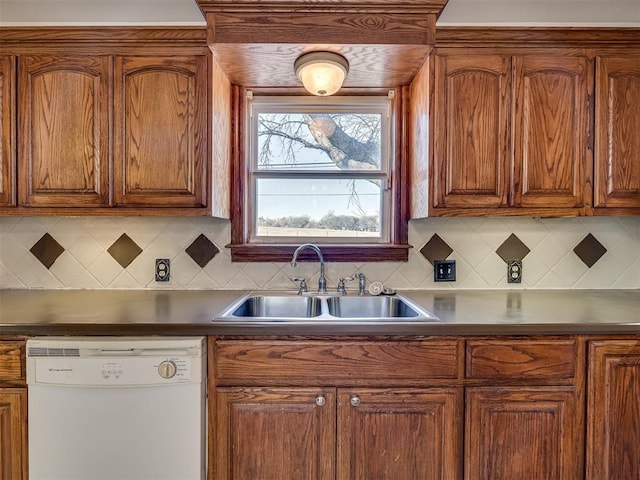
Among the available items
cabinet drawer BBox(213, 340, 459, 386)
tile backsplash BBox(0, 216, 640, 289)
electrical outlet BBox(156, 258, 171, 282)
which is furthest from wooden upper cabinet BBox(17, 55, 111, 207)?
cabinet drawer BBox(213, 340, 459, 386)

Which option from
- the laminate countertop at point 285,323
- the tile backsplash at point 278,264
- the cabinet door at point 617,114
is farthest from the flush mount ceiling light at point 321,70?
the cabinet door at point 617,114

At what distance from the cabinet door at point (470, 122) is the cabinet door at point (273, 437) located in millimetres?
1036

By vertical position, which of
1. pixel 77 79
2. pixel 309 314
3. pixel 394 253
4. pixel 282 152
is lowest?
pixel 309 314

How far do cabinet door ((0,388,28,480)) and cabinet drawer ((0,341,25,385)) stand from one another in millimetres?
34

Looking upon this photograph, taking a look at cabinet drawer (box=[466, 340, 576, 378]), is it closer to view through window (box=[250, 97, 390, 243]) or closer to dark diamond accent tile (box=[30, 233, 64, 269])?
view through window (box=[250, 97, 390, 243])

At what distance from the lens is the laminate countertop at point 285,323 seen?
50.2 inches

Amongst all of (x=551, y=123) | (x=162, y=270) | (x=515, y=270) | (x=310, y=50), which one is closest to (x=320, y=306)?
(x=162, y=270)

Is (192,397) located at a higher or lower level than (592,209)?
lower

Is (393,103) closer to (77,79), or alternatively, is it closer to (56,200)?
(77,79)

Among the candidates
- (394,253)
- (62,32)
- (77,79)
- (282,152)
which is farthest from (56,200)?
(394,253)

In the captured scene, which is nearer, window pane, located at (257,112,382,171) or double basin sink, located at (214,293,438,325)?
double basin sink, located at (214,293,438,325)

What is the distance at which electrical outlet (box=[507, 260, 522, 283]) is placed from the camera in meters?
1.96

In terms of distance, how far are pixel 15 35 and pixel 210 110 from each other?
35.9 inches

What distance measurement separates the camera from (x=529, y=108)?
5.39ft
